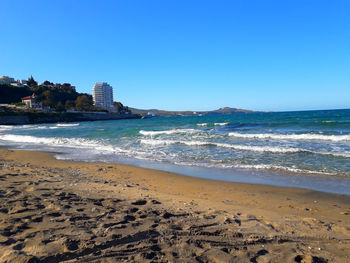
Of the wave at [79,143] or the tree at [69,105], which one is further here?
the tree at [69,105]

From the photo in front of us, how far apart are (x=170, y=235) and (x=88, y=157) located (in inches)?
401

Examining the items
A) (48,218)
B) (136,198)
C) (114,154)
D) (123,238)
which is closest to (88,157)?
(114,154)

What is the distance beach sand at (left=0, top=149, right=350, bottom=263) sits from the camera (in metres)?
2.77

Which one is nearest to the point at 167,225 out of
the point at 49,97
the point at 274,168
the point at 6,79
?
the point at 274,168

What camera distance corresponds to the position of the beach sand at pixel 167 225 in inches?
109

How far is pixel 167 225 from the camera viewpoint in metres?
3.55

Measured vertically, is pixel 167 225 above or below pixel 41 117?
below

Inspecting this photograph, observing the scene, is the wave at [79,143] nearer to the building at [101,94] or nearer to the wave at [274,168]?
the wave at [274,168]

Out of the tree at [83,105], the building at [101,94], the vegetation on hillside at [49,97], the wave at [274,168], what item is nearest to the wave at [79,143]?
the wave at [274,168]

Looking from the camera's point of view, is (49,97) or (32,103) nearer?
(32,103)

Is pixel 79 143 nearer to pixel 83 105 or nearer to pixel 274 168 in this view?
pixel 274 168

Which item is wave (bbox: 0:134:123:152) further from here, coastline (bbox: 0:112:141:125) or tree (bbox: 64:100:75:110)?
tree (bbox: 64:100:75:110)

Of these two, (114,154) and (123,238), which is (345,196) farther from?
(114,154)

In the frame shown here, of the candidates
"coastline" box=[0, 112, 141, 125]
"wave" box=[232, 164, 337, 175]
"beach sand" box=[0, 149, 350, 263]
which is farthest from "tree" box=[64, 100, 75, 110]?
"beach sand" box=[0, 149, 350, 263]
